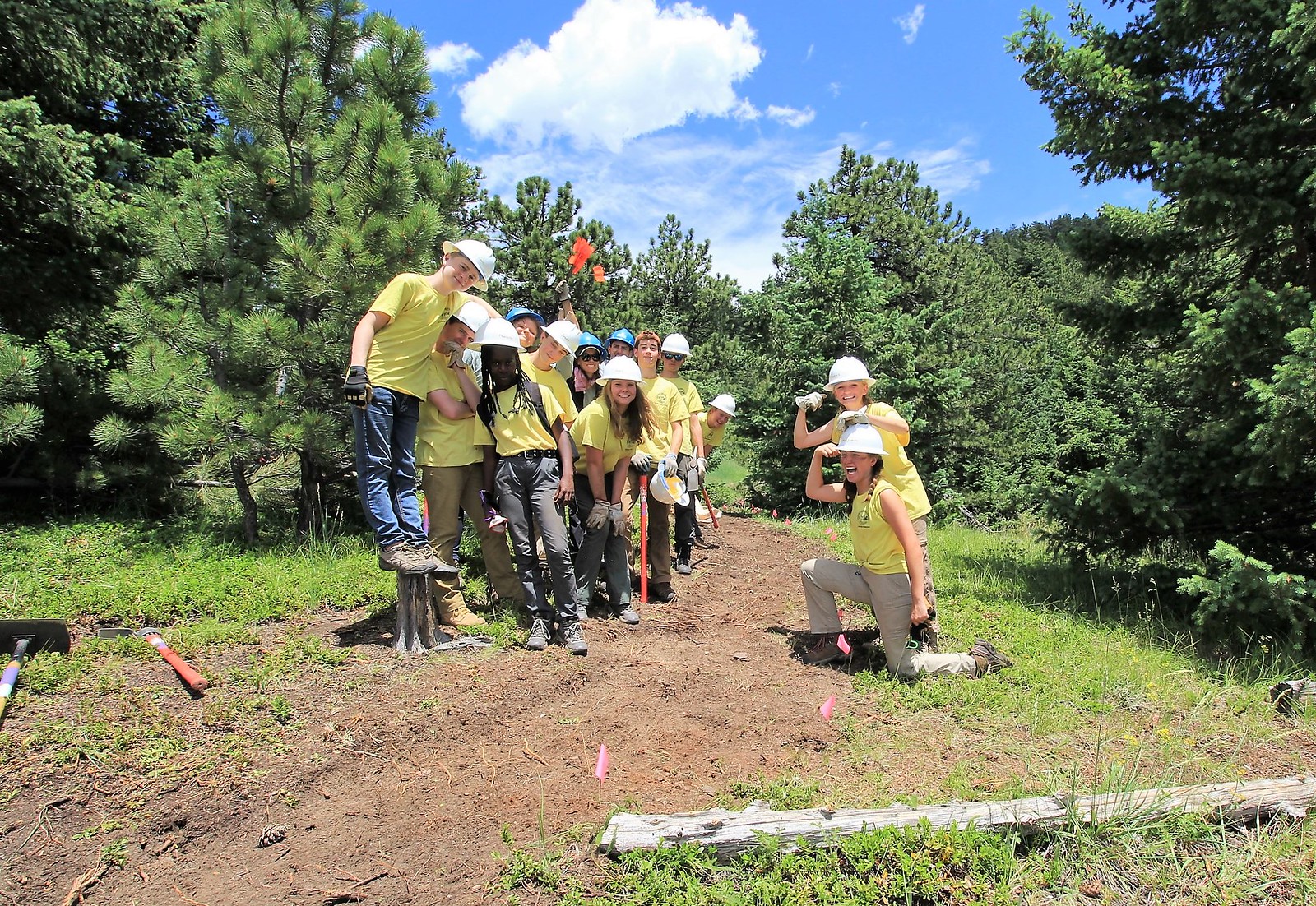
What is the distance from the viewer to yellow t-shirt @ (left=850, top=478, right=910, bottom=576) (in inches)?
173

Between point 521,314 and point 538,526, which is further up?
point 521,314

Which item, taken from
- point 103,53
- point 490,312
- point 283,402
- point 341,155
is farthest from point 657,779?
point 103,53

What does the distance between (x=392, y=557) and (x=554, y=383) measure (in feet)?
5.59

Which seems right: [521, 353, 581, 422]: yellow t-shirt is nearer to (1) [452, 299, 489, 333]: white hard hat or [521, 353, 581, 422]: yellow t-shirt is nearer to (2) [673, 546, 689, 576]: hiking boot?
(1) [452, 299, 489, 333]: white hard hat

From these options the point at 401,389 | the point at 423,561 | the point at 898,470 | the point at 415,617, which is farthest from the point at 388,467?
the point at 898,470

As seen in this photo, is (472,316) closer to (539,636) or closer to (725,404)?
(539,636)

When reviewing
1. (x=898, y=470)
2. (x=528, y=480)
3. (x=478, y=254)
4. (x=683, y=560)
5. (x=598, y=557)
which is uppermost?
(x=478, y=254)

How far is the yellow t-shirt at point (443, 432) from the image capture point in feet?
15.5

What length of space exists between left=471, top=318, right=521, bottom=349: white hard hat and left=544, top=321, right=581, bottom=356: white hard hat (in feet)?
1.82

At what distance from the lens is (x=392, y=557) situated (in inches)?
168

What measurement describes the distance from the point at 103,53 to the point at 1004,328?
56.6 ft

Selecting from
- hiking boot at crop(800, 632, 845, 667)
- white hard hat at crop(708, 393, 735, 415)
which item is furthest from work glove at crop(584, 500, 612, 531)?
white hard hat at crop(708, 393, 735, 415)

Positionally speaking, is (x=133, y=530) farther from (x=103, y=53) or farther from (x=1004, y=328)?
(x=1004, y=328)

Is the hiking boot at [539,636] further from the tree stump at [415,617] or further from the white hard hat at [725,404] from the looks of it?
the white hard hat at [725,404]
